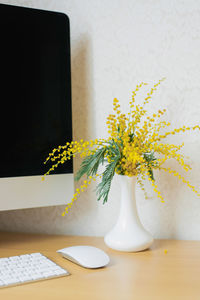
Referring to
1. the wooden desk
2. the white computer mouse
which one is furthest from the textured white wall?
the white computer mouse

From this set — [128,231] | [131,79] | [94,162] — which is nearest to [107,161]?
[94,162]

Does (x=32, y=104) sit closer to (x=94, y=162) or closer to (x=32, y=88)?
(x=32, y=88)

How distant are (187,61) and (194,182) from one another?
356 mm

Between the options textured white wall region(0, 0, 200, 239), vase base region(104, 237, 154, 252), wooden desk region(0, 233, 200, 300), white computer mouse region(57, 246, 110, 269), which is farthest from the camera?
textured white wall region(0, 0, 200, 239)

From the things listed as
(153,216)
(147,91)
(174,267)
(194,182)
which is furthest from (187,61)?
(174,267)

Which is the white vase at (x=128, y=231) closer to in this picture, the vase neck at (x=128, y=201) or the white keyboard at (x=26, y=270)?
the vase neck at (x=128, y=201)

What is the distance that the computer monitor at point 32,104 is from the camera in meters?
0.86

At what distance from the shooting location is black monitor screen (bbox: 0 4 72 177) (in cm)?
87

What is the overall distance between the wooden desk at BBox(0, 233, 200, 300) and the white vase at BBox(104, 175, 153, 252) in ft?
0.07

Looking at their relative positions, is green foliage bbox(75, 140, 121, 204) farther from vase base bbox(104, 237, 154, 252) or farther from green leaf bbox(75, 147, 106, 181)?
vase base bbox(104, 237, 154, 252)

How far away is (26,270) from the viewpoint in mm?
681

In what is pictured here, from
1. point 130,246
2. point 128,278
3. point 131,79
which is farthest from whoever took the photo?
point 131,79

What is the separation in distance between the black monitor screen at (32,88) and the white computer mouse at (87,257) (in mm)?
244

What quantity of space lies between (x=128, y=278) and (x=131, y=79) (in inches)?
23.7
